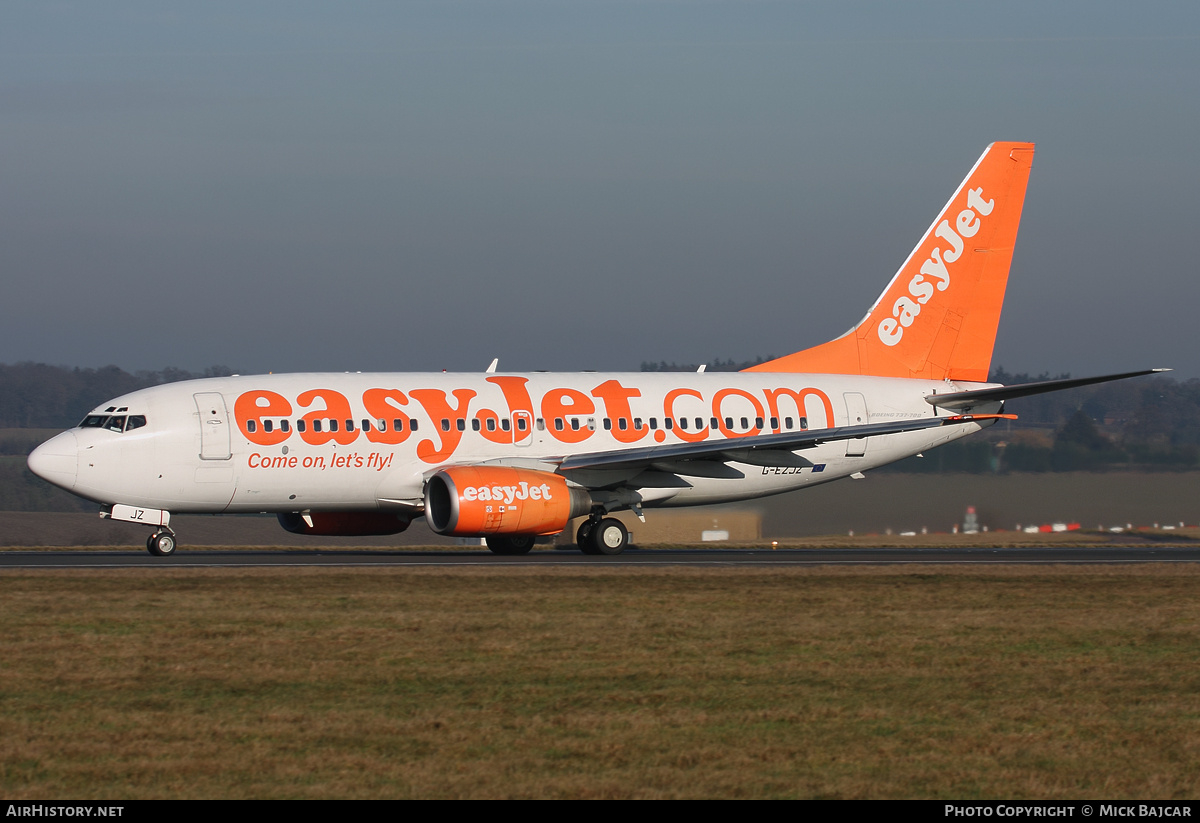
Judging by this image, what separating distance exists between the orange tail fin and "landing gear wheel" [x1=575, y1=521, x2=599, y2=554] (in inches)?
290

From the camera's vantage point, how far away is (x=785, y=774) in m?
9.61

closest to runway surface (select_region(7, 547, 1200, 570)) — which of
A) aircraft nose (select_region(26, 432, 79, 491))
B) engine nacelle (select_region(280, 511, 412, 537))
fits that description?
engine nacelle (select_region(280, 511, 412, 537))

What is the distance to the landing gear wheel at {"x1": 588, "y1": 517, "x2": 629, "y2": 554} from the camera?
2980cm

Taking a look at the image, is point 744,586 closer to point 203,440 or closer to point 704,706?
point 704,706

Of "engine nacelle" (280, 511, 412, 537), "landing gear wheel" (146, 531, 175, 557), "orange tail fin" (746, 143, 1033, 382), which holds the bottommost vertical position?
"landing gear wheel" (146, 531, 175, 557)

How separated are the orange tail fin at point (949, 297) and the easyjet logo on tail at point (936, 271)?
2cm

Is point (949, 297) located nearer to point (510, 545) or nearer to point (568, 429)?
point (568, 429)

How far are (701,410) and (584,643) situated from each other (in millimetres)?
16982

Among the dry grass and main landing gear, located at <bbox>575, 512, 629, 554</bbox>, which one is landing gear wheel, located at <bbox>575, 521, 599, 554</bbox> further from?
A: the dry grass

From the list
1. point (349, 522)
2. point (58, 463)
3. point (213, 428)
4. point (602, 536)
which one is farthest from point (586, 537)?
point (58, 463)

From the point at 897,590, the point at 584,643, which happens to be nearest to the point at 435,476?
the point at 897,590

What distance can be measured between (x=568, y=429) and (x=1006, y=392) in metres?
10.1

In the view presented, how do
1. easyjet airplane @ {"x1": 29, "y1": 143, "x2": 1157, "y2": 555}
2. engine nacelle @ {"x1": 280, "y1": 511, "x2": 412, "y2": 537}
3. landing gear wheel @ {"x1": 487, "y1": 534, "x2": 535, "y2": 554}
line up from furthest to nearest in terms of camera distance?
landing gear wheel @ {"x1": 487, "y1": 534, "x2": 535, "y2": 554} → engine nacelle @ {"x1": 280, "y1": 511, "x2": 412, "y2": 537} → easyjet airplane @ {"x1": 29, "y1": 143, "x2": 1157, "y2": 555}

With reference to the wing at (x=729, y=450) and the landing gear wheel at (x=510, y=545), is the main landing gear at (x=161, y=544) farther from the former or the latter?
the wing at (x=729, y=450)
